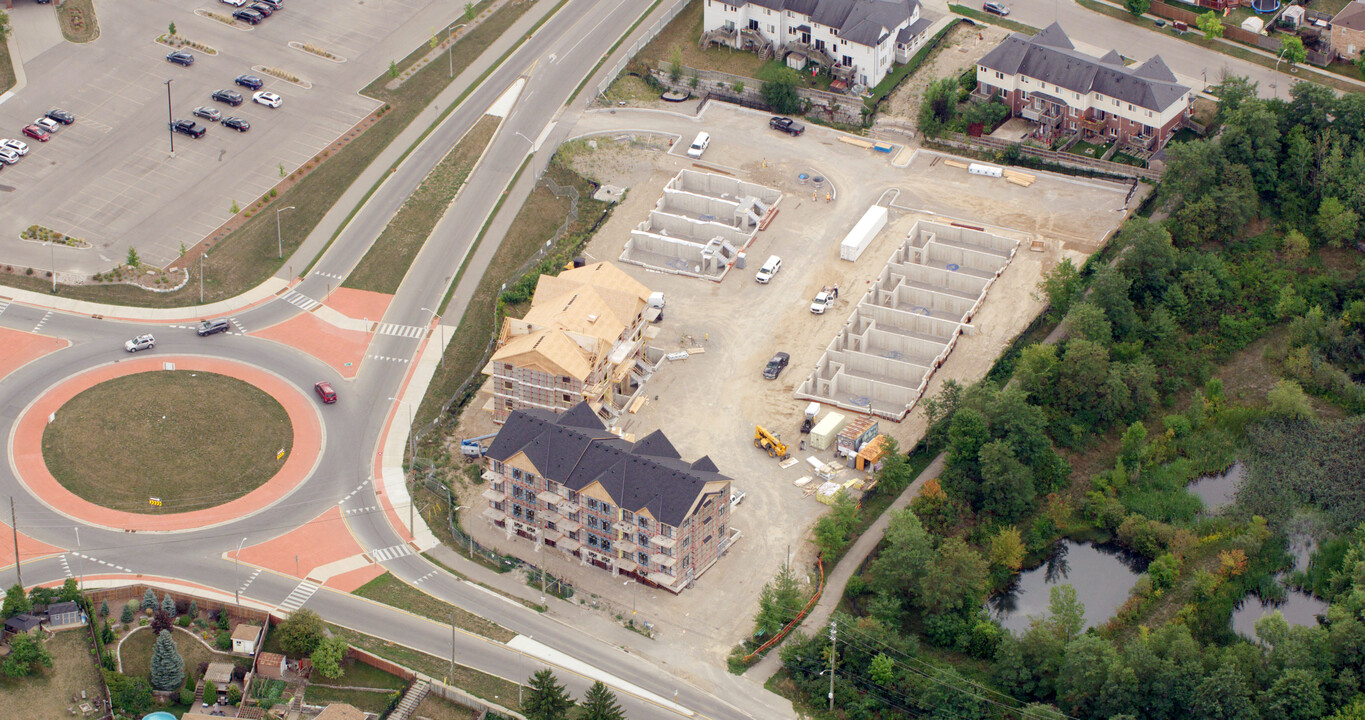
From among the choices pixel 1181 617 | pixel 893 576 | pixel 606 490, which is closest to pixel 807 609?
pixel 893 576

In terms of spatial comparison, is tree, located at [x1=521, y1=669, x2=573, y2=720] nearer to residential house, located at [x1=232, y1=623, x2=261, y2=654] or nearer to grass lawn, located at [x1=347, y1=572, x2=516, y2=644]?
grass lawn, located at [x1=347, y1=572, x2=516, y2=644]

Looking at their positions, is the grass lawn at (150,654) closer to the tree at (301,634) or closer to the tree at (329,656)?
the tree at (301,634)

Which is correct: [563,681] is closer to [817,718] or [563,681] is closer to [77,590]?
[817,718]

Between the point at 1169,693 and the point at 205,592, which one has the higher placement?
the point at 1169,693

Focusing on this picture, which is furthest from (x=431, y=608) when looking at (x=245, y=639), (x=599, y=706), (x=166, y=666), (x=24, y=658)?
(x=24, y=658)

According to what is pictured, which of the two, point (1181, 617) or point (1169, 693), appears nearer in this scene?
point (1169, 693)

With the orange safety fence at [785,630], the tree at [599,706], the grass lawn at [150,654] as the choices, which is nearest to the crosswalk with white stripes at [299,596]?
the grass lawn at [150,654]

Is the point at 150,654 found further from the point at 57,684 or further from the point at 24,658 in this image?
the point at 24,658
